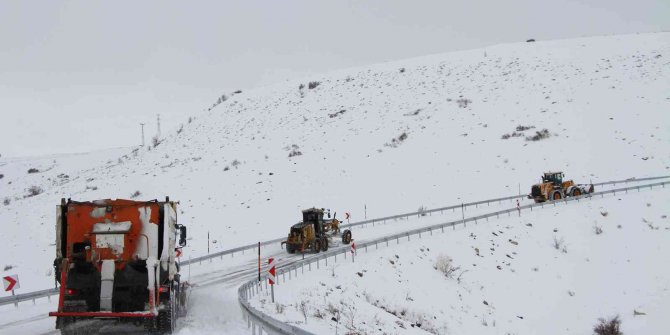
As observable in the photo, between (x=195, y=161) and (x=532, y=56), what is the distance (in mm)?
54848

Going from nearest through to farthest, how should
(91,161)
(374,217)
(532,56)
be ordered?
(374,217) < (532,56) < (91,161)

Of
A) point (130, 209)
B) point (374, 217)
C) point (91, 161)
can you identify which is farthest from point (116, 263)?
point (91, 161)

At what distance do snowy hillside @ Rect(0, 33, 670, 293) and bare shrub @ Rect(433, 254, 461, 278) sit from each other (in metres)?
13.0

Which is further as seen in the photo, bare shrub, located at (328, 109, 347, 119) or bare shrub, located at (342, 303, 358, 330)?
bare shrub, located at (328, 109, 347, 119)

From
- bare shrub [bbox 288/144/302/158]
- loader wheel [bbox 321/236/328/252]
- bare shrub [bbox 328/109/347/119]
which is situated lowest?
loader wheel [bbox 321/236/328/252]

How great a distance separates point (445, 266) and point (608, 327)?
267 inches

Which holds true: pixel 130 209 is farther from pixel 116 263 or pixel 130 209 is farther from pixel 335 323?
pixel 335 323

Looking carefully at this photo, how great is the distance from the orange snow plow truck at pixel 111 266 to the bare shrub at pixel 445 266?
13796 mm

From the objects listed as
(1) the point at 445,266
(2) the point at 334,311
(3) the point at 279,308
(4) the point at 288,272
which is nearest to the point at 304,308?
(3) the point at 279,308

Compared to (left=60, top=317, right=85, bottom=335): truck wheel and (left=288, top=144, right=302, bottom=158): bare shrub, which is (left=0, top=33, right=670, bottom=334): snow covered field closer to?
(left=288, top=144, right=302, bottom=158): bare shrub

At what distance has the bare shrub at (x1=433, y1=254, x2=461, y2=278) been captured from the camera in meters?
21.8

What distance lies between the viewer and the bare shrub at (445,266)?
2175 cm

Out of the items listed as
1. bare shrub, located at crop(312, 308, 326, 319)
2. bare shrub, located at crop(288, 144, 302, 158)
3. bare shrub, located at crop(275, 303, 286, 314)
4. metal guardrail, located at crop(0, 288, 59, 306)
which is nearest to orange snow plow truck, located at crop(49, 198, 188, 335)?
bare shrub, located at crop(275, 303, 286, 314)

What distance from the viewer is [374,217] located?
3628cm
